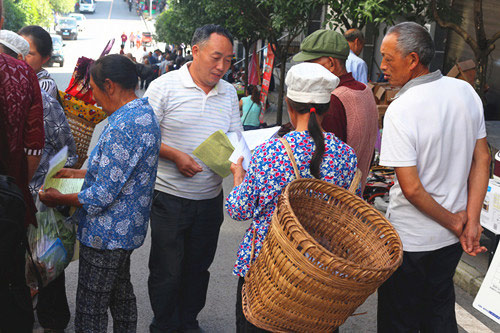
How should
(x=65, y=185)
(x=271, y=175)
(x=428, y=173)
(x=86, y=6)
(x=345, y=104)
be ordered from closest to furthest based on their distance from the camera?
(x=271, y=175) < (x=428, y=173) < (x=65, y=185) < (x=345, y=104) < (x=86, y=6)

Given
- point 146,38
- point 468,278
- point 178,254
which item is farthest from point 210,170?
point 146,38

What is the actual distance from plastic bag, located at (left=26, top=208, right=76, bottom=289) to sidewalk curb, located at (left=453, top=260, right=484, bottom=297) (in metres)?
3.28

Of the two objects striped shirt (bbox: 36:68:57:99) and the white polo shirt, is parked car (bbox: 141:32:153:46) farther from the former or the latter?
the white polo shirt

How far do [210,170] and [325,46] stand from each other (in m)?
1.00

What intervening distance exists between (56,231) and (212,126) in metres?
1.08

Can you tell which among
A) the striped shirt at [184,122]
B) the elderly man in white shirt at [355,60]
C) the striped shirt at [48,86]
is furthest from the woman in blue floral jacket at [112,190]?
the elderly man in white shirt at [355,60]

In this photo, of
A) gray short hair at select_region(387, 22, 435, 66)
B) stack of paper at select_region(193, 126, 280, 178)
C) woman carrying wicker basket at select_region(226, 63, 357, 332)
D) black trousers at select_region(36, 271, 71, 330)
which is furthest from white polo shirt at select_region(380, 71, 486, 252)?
black trousers at select_region(36, 271, 71, 330)

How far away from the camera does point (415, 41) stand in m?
2.60

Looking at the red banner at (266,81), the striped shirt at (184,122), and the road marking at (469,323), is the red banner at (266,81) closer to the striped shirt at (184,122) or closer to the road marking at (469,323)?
the road marking at (469,323)

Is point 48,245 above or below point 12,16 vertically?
above

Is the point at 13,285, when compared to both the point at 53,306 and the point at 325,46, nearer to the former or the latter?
the point at 53,306

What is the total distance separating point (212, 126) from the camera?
3.47 metres

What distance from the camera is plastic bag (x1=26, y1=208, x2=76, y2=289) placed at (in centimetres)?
304

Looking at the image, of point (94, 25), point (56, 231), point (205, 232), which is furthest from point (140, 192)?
point (94, 25)
